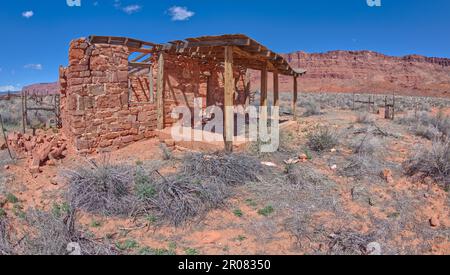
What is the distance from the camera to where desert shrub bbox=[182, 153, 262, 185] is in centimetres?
547

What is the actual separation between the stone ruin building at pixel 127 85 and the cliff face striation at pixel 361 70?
50.2 metres

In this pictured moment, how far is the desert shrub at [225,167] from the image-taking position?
547 centimetres

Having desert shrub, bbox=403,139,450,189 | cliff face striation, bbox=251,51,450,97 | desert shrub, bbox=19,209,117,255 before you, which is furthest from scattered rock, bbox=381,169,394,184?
cliff face striation, bbox=251,51,450,97

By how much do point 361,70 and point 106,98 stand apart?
7306cm

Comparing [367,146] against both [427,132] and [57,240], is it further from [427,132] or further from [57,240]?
[57,240]

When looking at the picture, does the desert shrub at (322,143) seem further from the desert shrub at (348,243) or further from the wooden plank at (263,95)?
the desert shrub at (348,243)

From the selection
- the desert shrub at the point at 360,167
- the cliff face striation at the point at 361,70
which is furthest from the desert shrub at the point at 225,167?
the cliff face striation at the point at 361,70

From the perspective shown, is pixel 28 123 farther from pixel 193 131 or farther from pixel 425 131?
pixel 425 131

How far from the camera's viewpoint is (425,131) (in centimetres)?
985

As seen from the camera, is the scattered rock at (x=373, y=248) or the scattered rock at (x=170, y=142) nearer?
the scattered rock at (x=373, y=248)

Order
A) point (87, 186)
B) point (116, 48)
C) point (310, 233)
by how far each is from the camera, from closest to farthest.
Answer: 1. point (310, 233)
2. point (87, 186)
3. point (116, 48)

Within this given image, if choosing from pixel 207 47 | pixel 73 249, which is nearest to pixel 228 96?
pixel 207 47
